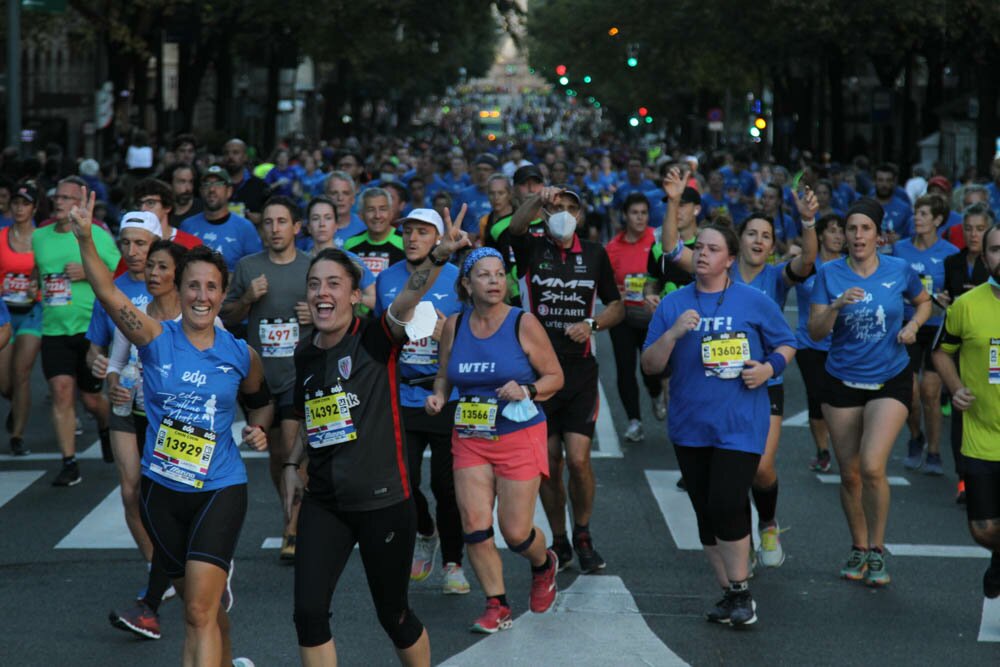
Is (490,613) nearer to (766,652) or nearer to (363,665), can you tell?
(363,665)

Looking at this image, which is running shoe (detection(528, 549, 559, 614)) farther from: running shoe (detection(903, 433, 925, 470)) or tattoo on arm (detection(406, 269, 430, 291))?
running shoe (detection(903, 433, 925, 470))

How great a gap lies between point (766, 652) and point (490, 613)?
1.24 meters

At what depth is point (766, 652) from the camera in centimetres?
768

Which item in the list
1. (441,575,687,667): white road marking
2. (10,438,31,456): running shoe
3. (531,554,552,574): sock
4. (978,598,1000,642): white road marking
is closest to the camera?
(441,575,687,667): white road marking

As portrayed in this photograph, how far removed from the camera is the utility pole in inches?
867

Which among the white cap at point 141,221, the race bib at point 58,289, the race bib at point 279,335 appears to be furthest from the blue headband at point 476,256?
the race bib at point 58,289

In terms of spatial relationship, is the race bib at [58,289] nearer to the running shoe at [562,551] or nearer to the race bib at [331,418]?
the running shoe at [562,551]

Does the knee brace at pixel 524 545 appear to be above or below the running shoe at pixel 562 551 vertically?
above

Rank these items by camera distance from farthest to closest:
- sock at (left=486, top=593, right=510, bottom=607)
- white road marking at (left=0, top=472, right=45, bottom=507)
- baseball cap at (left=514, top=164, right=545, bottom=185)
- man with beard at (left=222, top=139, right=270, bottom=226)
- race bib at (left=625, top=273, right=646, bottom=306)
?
man with beard at (left=222, top=139, right=270, bottom=226) < race bib at (left=625, top=273, right=646, bottom=306) < white road marking at (left=0, top=472, right=45, bottom=507) < baseball cap at (left=514, top=164, right=545, bottom=185) < sock at (left=486, top=593, right=510, bottom=607)

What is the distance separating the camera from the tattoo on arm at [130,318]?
261 inches

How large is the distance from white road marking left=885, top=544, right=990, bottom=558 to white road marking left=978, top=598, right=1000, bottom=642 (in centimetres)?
107

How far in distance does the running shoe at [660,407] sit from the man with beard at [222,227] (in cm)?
442

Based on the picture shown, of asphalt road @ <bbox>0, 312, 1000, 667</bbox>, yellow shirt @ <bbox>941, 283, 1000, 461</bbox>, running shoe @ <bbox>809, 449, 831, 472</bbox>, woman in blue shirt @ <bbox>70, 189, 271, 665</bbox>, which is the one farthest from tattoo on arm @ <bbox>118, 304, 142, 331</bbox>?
running shoe @ <bbox>809, 449, 831, 472</bbox>

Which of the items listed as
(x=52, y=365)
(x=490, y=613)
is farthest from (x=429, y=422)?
(x=52, y=365)
